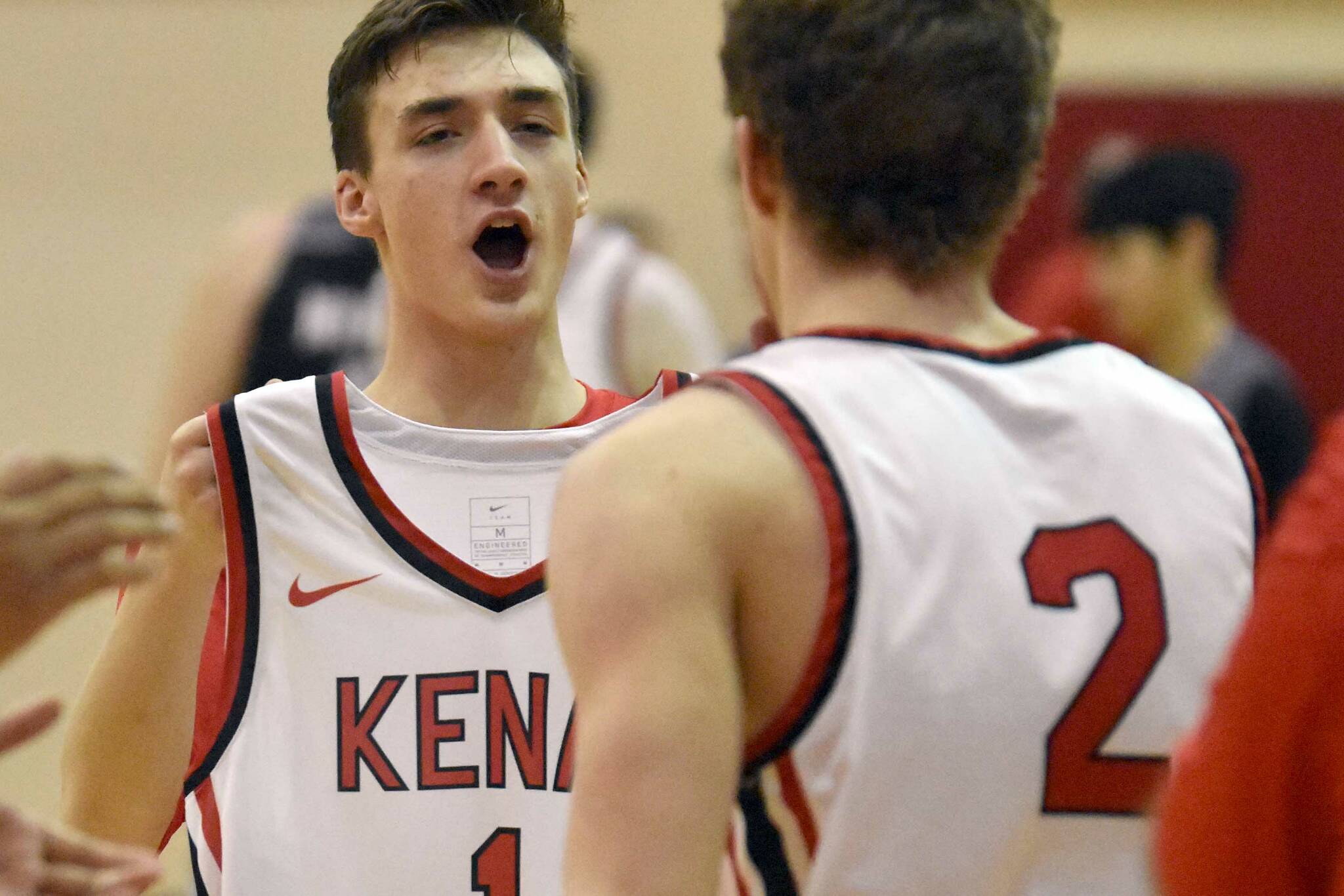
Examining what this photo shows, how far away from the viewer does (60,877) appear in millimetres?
1662

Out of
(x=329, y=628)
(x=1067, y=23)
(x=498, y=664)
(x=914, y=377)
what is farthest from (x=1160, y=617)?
(x=1067, y=23)

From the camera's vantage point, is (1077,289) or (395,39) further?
(1077,289)

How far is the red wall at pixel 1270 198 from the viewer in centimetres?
772

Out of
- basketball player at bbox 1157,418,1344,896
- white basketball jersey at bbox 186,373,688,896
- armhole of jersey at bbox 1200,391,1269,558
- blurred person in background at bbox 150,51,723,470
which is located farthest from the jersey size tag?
blurred person in background at bbox 150,51,723,470

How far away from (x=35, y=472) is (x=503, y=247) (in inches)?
34.5

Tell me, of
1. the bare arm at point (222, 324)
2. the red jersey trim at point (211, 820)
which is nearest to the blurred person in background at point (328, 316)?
the bare arm at point (222, 324)

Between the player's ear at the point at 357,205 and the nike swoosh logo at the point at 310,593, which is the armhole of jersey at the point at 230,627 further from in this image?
the player's ear at the point at 357,205

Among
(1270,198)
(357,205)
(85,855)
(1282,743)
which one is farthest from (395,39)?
(1270,198)

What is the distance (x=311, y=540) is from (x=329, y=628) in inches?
4.3

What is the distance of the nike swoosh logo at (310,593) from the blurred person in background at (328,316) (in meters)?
1.83

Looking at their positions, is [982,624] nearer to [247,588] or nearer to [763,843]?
[763,843]

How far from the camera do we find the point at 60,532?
1.38 m

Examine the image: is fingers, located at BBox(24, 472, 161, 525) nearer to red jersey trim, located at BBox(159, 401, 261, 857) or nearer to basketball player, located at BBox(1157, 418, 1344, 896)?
red jersey trim, located at BBox(159, 401, 261, 857)

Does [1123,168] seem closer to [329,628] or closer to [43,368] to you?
[43,368]
